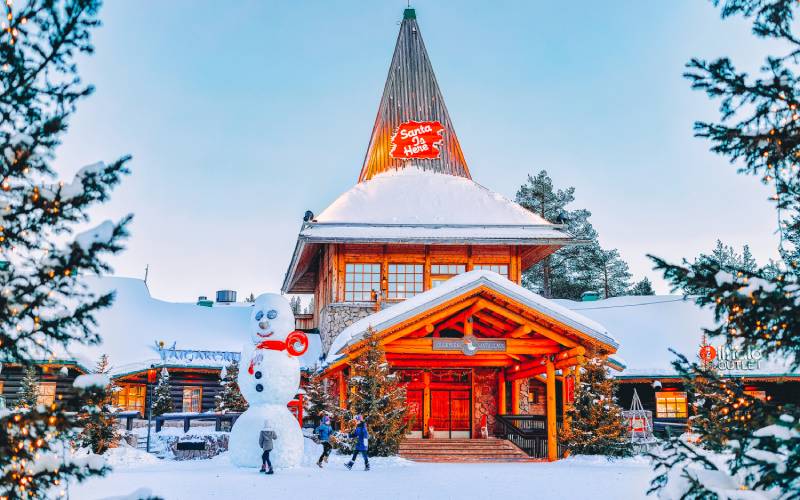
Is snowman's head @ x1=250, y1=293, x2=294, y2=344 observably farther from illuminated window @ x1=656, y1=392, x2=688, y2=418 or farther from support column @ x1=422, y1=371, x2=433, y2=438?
illuminated window @ x1=656, y1=392, x2=688, y2=418

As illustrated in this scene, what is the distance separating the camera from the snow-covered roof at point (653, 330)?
27.4 meters

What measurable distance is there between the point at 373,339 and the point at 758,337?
39.1ft

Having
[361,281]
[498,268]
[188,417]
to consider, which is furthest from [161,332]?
[498,268]

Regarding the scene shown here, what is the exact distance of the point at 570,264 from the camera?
53.1 meters

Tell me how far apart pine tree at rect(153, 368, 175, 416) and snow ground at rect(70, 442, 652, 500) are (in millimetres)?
8996

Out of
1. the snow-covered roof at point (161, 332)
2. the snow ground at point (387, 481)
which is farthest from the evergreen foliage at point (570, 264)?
the snow ground at point (387, 481)

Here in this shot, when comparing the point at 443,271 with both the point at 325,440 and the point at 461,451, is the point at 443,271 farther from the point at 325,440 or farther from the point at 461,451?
the point at 325,440

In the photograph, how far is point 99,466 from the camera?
513cm

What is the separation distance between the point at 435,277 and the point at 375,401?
9.33 meters

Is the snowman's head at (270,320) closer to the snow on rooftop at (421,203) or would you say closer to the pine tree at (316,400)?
the pine tree at (316,400)

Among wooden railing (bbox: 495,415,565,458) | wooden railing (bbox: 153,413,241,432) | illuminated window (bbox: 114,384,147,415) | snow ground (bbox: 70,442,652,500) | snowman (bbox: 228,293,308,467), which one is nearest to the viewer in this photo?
snow ground (bbox: 70,442,652,500)

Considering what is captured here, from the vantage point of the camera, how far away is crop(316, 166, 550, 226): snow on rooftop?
26.6m

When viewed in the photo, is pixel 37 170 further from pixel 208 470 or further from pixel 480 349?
pixel 480 349

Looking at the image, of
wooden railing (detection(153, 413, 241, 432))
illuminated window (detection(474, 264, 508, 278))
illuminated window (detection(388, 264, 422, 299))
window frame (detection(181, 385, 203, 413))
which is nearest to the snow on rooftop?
illuminated window (detection(474, 264, 508, 278))
